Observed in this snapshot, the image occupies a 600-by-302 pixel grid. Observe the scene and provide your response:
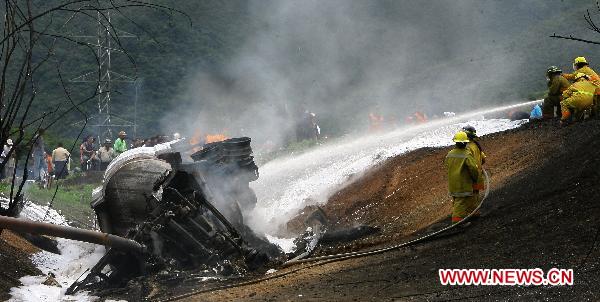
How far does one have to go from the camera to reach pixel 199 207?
39.9 ft

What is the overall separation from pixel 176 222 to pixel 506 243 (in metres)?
5.17

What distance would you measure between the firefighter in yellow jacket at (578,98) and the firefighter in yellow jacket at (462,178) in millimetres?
4769

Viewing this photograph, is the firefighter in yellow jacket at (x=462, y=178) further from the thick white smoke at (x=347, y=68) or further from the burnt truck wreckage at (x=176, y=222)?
the thick white smoke at (x=347, y=68)

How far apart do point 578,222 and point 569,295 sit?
7.66 feet

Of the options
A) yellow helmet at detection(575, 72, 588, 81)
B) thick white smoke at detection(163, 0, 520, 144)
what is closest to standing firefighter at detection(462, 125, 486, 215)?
yellow helmet at detection(575, 72, 588, 81)

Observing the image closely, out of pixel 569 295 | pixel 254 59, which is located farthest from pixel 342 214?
pixel 254 59

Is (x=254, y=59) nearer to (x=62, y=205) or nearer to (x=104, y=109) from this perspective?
(x=104, y=109)

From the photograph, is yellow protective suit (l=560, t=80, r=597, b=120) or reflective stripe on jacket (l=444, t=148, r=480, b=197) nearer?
reflective stripe on jacket (l=444, t=148, r=480, b=197)

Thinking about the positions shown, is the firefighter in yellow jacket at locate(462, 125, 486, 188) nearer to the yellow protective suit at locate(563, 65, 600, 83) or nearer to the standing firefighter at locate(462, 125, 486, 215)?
the standing firefighter at locate(462, 125, 486, 215)

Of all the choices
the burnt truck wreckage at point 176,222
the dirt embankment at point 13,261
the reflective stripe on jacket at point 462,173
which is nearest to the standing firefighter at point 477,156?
the reflective stripe on jacket at point 462,173

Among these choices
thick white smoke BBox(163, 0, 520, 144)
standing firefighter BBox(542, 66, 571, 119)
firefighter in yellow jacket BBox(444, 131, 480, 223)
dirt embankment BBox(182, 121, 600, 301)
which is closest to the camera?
dirt embankment BBox(182, 121, 600, 301)

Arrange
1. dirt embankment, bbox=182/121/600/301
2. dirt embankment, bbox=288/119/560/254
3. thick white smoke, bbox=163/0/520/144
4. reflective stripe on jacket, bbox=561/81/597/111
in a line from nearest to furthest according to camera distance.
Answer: dirt embankment, bbox=182/121/600/301 → dirt embankment, bbox=288/119/560/254 → reflective stripe on jacket, bbox=561/81/597/111 → thick white smoke, bbox=163/0/520/144

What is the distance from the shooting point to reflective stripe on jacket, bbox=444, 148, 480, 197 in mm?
12055

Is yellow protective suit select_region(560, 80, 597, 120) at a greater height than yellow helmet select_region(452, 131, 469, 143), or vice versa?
yellow protective suit select_region(560, 80, 597, 120)
